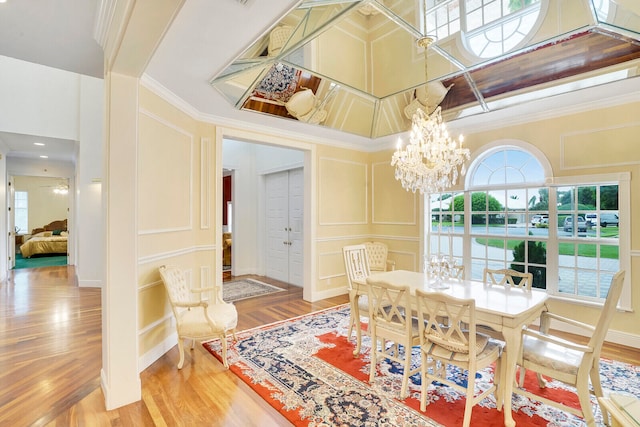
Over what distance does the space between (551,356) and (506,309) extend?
16.3 inches

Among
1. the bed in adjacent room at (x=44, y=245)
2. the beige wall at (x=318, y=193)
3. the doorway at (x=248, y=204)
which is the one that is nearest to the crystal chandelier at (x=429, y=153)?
the beige wall at (x=318, y=193)

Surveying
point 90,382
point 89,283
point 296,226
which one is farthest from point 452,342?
point 89,283

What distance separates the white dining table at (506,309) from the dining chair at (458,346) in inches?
4.6

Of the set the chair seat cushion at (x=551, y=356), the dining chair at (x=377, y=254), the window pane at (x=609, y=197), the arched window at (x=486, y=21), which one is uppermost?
the arched window at (x=486, y=21)

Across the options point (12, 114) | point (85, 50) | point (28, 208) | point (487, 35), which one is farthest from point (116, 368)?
point (28, 208)

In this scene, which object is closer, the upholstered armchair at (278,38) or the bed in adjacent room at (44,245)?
the upholstered armchair at (278,38)

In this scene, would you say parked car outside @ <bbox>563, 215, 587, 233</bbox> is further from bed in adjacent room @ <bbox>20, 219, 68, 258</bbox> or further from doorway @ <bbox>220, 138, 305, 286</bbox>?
bed in adjacent room @ <bbox>20, 219, 68, 258</bbox>

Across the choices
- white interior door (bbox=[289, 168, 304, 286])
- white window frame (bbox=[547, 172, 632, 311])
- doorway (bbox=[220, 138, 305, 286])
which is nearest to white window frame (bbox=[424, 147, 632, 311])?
white window frame (bbox=[547, 172, 632, 311])

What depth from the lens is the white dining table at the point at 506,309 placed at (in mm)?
2012

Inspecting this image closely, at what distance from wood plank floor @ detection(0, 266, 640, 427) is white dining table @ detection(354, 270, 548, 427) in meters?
1.56

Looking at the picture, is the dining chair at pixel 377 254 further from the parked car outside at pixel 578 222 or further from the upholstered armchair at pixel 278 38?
the upholstered armchair at pixel 278 38

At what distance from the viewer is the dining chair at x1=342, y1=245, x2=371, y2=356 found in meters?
3.07

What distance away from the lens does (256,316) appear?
13.8ft

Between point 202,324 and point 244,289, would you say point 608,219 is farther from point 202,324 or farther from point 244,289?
point 244,289
